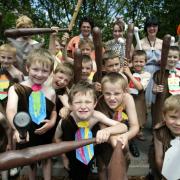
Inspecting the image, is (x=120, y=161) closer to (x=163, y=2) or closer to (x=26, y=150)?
(x=26, y=150)

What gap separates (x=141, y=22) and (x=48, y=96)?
1159cm

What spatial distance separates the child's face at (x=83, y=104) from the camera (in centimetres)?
259

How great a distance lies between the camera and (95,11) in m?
13.3

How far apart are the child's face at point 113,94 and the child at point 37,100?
501 mm

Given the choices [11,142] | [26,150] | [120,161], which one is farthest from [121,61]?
[26,150]

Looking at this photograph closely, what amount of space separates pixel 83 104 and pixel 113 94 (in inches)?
13.9

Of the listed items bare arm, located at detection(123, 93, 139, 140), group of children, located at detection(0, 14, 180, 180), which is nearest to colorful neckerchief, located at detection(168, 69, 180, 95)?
group of children, located at detection(0, 14, 180, 180)

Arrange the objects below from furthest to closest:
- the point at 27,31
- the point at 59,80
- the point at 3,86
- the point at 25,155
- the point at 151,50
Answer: the point at 151,50 < the point at 3,86 < the point at 27,31 < the point at 59,80 < the point at 25,155

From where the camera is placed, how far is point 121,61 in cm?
409

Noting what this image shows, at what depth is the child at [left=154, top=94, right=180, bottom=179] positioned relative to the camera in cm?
254

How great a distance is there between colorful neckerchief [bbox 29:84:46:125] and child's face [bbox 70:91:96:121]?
38cm

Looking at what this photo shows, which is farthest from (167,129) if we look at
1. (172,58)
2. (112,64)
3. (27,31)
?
(172,58)

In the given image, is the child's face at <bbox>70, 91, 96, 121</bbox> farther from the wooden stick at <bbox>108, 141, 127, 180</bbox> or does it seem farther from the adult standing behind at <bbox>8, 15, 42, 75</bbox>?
the adult standing behind at <bbox>8, 15, 42, 75</bbox>

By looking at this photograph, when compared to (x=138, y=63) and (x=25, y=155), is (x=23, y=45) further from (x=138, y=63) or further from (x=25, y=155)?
(x=25, y=155)
